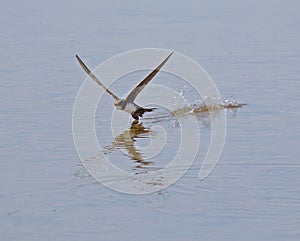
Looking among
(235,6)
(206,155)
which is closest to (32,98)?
(206,155)

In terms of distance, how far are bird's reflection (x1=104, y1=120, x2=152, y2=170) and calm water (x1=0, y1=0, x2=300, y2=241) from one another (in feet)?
0.33

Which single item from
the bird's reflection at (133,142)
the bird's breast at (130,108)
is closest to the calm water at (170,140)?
the bird's reflection at (133,142)

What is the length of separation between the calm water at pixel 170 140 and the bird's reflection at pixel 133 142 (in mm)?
100

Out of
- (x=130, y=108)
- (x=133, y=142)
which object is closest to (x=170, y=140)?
(x=133, y=142)

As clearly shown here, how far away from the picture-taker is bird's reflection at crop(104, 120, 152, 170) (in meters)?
7.50

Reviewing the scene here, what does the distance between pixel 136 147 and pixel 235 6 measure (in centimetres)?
783

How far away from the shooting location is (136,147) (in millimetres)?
8047

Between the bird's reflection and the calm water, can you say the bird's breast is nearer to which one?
the bird's reflection

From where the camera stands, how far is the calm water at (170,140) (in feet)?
19.7

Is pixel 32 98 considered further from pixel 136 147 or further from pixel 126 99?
pixel 136 147

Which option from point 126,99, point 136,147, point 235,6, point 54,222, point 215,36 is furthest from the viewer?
point 235,6

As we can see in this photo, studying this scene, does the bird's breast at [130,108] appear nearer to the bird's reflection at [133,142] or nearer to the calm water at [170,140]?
the bird's reflection at [133,142]

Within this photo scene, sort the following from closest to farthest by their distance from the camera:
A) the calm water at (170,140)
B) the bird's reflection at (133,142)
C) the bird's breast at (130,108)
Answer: the calm water at (170,140) → the bird's reflection at (133,142) → the bird's breast at (130,108)

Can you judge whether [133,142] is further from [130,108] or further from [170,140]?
[130,108]
